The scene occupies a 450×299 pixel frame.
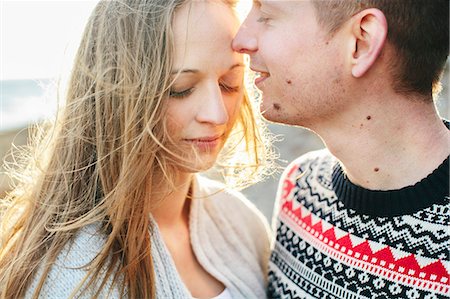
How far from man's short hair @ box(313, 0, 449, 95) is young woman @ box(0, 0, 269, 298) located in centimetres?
33

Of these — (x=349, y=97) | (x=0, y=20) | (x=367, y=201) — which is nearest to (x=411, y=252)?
(x=367, y=201)

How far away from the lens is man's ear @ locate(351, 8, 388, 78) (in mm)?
1797

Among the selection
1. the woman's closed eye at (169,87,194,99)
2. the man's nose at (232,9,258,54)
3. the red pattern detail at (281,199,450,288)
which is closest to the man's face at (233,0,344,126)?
the man's nose at (232,9,258,54)

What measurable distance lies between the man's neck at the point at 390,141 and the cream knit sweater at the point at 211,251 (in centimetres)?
51

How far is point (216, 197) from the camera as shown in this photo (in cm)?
238

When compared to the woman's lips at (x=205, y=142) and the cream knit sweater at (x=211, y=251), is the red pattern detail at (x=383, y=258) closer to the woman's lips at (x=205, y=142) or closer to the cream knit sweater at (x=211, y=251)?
the cream knit sweater at (x=211, y=251)

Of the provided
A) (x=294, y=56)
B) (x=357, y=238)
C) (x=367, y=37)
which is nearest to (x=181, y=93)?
(x=294, y=56)

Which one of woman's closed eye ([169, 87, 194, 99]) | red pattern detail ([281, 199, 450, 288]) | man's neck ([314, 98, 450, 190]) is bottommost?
red pattern detail ([281, 199, 450, 288])

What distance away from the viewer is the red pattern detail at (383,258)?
1731 mm

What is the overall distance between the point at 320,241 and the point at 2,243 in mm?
994

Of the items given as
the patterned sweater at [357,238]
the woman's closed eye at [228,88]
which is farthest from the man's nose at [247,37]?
the patterned sweater at [357,238]

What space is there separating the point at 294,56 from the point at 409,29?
0.34 meters

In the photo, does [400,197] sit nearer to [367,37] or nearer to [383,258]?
[383,258]

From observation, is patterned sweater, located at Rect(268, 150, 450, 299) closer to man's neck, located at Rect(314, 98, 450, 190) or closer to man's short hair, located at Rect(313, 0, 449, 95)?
man's neck, located at Rect(314, 98, 450, 190)
